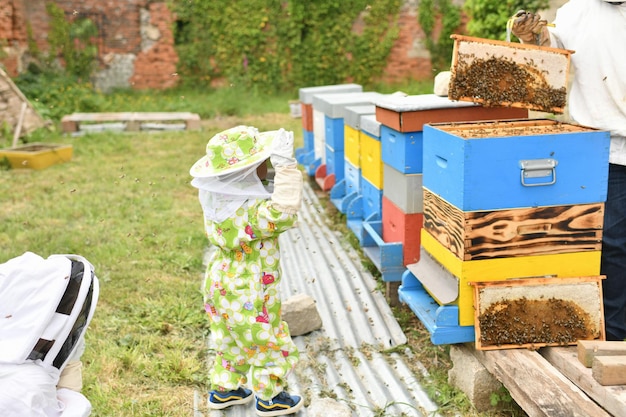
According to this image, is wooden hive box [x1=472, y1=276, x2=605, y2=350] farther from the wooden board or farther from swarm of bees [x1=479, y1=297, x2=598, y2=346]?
the wooden board

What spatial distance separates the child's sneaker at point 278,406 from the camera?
→ 9.16ft

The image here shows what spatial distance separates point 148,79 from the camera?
48.0 feet

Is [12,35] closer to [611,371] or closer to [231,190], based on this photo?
[231,190]

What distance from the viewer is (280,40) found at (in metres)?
14.5

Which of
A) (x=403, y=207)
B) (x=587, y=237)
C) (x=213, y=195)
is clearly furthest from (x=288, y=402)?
(x=587, y=237)

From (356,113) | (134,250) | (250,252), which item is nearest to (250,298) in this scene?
(250,252)

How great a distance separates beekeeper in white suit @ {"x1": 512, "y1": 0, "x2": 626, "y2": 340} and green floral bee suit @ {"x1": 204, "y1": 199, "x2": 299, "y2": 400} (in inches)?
57.5

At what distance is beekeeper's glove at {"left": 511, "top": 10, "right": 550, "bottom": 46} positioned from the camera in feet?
9.65

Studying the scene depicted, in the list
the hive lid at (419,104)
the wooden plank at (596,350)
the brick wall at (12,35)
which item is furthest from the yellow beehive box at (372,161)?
the brick wall at (12,35)

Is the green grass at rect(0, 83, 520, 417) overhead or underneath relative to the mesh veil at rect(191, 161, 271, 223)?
underneath

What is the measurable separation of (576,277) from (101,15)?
13.5 meters

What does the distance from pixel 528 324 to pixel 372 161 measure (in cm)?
178

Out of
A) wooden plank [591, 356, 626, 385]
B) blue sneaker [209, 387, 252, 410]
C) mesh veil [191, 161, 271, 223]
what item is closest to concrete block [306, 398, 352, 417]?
blue sneaker [209, 387, 252, 410]

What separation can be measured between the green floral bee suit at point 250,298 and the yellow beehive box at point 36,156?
632 centimetres
